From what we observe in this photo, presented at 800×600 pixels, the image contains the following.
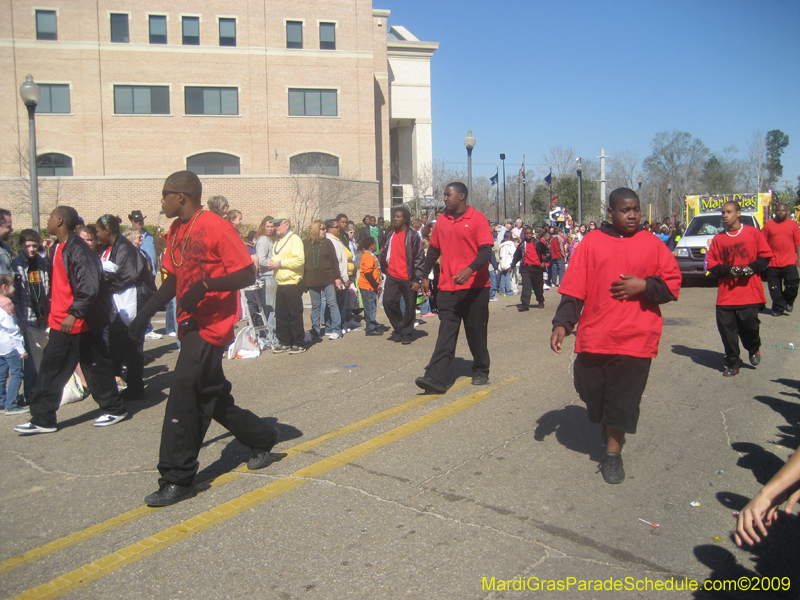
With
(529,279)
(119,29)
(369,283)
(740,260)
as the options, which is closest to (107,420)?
(369,283)

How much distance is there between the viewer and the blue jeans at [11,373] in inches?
264

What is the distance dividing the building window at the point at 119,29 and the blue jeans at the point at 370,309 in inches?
1390

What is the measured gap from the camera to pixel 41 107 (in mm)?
38219

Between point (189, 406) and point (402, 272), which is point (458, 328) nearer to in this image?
point (189, 406)

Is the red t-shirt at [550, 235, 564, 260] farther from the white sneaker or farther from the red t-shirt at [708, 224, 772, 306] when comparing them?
the white sneaker

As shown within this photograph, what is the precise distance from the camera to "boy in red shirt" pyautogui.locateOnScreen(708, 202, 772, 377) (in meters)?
7.61

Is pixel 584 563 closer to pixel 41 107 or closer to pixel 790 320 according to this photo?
pixel 790 320

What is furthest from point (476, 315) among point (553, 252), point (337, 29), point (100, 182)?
point (337, 29)

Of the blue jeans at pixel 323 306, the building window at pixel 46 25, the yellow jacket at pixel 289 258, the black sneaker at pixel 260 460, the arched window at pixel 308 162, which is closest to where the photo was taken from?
Answer: the black sneaker at pixel 260 460

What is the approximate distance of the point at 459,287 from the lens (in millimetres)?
6602

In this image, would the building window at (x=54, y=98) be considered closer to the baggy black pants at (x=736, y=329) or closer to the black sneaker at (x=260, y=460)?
Answer: the baggy black pants at (x=736, y=329)

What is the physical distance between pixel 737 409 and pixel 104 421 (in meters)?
5.85

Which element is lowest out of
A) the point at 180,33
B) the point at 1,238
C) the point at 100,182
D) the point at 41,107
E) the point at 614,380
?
the point at 614,380

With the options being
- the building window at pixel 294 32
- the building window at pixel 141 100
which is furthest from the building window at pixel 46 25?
the building window at pixel 294 32
